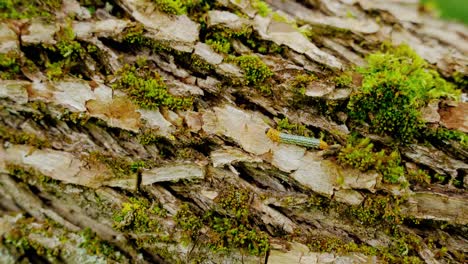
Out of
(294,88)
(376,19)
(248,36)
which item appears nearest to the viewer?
(294,88)

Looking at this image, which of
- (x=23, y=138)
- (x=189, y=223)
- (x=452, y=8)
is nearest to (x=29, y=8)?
(x=23, y=138)

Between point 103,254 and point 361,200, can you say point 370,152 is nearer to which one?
point 361,200

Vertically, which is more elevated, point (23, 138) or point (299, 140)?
point (299, 140)

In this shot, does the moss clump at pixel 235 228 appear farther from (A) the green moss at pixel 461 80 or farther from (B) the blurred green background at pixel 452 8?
(B) the blurred green background at pixel 452 8

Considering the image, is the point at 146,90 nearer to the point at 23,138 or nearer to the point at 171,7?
the point at 171,7

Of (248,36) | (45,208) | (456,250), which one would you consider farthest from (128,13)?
(456,250)

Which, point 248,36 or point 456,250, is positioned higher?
point 248,36
